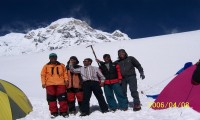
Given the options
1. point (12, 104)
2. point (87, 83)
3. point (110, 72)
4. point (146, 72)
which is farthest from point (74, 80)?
point (146, 72)

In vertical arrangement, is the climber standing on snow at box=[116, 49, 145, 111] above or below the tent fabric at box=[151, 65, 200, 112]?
above

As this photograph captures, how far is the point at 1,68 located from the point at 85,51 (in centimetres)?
739

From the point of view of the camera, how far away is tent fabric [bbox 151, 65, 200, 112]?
28.6 feet

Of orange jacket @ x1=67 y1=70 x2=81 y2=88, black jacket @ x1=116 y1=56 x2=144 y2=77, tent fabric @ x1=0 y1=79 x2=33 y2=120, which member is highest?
black jacket @ x1=116 y1=56 x2=144 y2=77

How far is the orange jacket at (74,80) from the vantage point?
10102mm

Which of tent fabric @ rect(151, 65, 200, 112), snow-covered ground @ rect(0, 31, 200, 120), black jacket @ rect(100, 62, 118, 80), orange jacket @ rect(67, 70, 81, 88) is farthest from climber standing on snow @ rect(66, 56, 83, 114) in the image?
tent fabric @ rect(151, 65, 200, 112)

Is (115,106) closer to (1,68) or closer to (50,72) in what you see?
(50,72)

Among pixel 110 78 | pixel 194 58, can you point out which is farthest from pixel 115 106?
pixel 194 58

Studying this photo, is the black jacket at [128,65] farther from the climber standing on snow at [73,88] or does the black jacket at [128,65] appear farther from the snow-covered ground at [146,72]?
the climber standing on snow at [73,88]

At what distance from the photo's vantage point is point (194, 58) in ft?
78.5

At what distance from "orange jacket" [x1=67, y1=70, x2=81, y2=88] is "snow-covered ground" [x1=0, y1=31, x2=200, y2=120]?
0.87 meters

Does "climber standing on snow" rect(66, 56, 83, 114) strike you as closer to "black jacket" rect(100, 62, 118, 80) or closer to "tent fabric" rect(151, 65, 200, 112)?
"black jacket" rect(100, 62, 118, 80)

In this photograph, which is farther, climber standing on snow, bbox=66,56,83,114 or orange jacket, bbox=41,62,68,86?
climber standing on snow, bbox=66,56,83,114

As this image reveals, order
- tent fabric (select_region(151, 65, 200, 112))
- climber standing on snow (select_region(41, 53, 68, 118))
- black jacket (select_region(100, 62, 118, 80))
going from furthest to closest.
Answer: black jacket (select_region(100, 62, 118, 80)) < climber standing on snow (select_region(41, 53, 68, 118)) < tent fabric (select_region(151, 65, 200, 112))
